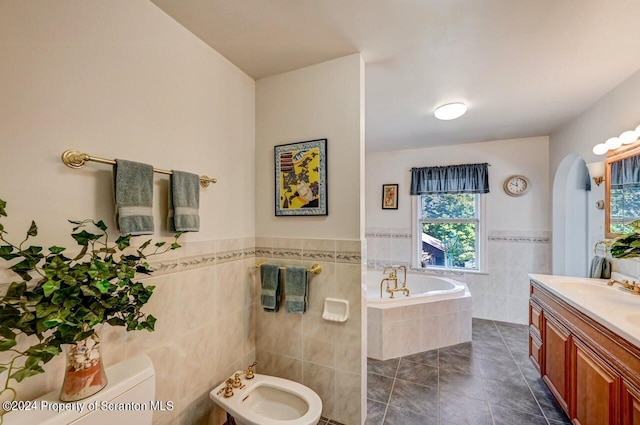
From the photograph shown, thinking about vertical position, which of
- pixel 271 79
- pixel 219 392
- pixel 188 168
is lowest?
pixel 219 392

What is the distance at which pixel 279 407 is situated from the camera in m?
1.49

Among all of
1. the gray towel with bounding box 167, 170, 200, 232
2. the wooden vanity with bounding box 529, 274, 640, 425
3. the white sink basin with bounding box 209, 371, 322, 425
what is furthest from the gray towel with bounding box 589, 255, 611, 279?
the gray towel with bounding box 167, 170, 200, 232

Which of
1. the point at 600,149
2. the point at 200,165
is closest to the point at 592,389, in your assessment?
the point at 600,149

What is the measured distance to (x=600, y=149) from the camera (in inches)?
85.0

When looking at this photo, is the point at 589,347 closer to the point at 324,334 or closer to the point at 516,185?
the point at 324,334

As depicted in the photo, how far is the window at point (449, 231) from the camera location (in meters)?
3.69

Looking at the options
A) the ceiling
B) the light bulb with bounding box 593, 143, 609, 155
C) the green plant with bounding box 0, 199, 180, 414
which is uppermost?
the ceiling

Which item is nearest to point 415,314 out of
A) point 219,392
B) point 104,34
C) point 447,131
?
point 219,392

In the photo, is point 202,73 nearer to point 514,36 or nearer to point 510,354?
point 514,36

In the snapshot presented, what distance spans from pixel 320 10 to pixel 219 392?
6.90ft

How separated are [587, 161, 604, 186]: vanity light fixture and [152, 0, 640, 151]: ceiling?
555mm

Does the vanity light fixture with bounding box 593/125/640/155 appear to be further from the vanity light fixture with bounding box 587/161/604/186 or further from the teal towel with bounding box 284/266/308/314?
the teal towel with bounding box 284/266/308/314

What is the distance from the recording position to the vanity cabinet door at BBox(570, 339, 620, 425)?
4.15 feet

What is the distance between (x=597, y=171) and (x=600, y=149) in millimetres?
265
